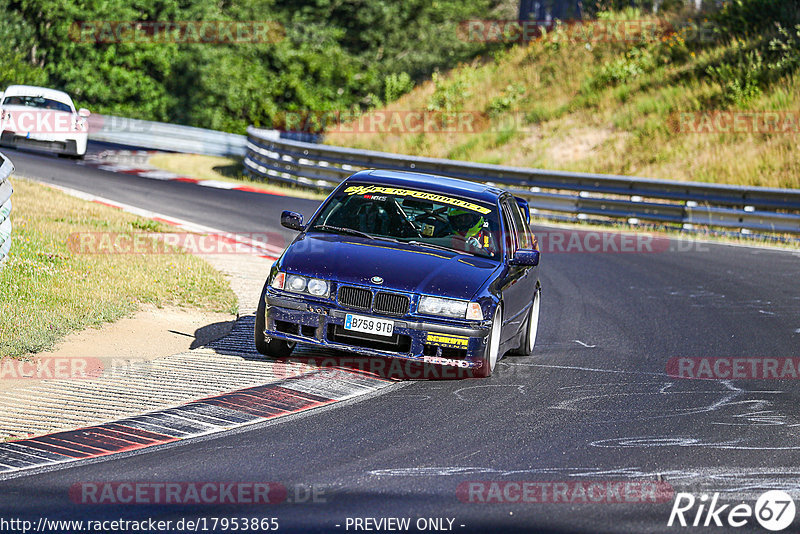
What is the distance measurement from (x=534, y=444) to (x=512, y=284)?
8.98ft

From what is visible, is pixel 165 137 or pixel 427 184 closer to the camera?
pixel 427 184

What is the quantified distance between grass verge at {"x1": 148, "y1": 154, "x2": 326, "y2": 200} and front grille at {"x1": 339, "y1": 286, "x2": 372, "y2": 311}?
632 inches

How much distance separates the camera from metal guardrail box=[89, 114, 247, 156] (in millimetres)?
36625

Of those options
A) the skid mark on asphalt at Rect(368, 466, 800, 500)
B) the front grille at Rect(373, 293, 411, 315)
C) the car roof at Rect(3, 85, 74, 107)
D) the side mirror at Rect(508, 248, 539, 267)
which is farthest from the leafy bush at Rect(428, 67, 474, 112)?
the skid mark on asphalt at Rect(368, 466, 800, 500)

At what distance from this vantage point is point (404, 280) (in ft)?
27.9

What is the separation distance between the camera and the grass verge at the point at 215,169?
85.2 ft

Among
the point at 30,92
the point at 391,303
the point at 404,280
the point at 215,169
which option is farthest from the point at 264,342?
the point at 215,169

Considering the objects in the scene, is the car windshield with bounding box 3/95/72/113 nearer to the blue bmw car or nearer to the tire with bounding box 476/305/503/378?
the blue bmw car

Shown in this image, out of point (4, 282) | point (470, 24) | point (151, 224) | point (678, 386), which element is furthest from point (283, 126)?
point (678, 386)

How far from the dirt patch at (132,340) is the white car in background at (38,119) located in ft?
47.2

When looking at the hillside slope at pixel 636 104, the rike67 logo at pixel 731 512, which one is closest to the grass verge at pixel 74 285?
the rike67 logo at pixel 731 512

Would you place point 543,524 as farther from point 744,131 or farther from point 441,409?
point 744,131

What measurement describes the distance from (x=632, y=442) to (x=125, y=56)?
1755 inches

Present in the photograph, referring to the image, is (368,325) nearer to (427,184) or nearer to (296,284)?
(296,284)
